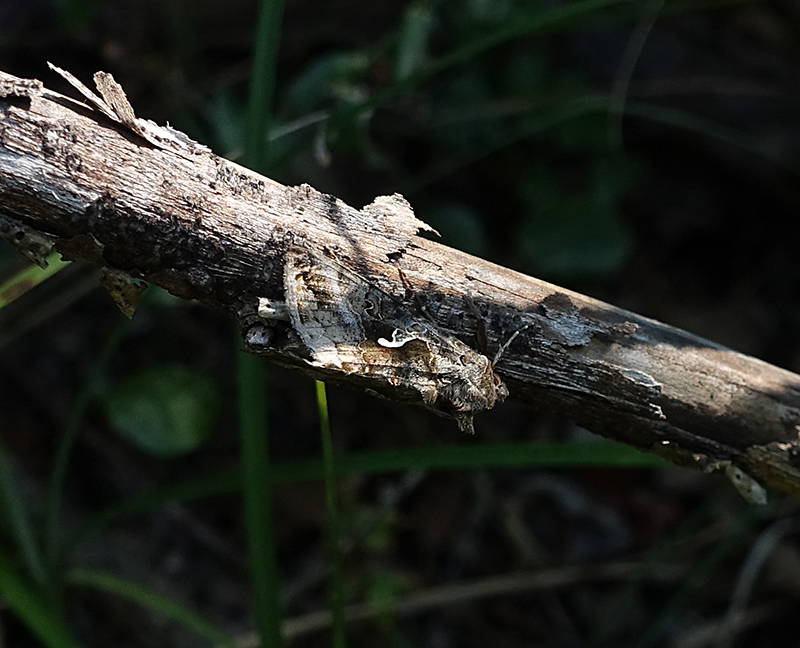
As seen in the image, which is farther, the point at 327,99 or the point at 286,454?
the point at 286,454

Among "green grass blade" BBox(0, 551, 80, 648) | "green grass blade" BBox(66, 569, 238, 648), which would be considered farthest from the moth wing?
"green grass blade" BBox(66, 569, 238, 648)

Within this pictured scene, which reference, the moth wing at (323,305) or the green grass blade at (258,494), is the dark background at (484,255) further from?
the moth wing at (323,305)

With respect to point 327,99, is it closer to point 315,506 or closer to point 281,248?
point 315,506

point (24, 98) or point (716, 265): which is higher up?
point (716, 265)

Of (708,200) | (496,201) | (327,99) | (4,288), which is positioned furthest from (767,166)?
(4,288)

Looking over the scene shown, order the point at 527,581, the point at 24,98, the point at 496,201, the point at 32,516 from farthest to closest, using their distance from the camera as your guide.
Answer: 1. the point at 496,201
2. the point at 527,581
3. the point at 32,516
4. the point at 24,98

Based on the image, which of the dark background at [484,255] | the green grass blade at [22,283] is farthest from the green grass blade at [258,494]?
the dark background at [484,255]

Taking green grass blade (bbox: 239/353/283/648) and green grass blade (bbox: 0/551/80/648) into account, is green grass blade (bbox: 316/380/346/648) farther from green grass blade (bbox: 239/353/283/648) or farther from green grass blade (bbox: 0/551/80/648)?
green grass blade (bbox: 0/551/80/648)
